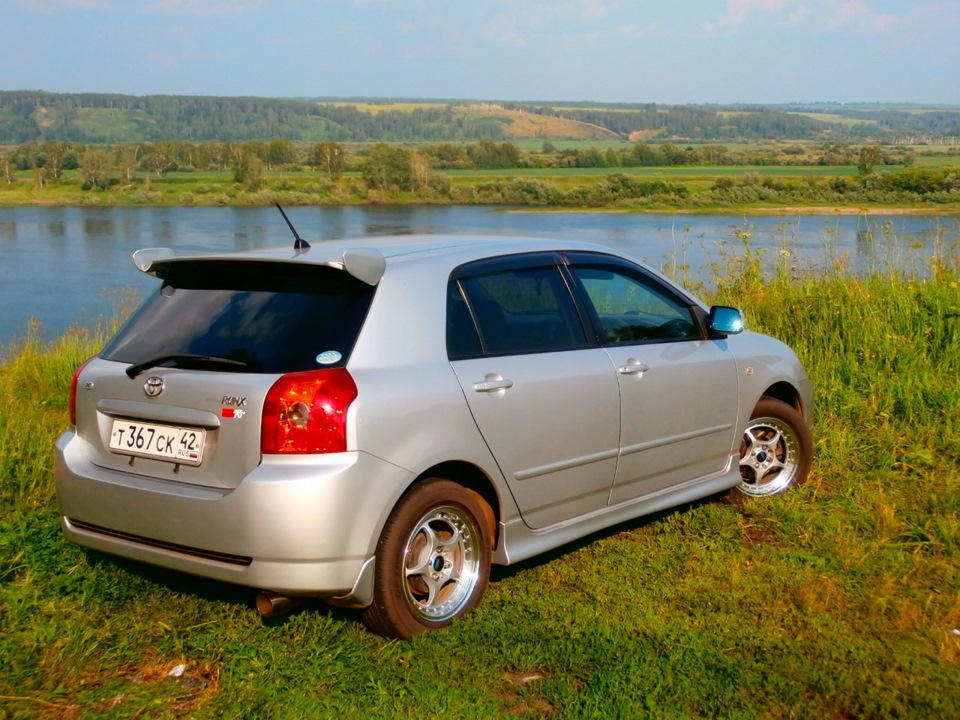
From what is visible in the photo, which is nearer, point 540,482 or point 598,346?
point 540,482

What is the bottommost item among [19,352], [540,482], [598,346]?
[19,352]

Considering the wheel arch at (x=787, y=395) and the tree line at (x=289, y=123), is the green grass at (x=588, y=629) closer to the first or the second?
the wheel arch at (x=787, y=395)

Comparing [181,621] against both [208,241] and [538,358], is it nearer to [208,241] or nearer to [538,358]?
[538,358]

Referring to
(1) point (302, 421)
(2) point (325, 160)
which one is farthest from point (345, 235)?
(2) point (325, 160)

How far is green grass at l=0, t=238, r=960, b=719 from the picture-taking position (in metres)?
3.39

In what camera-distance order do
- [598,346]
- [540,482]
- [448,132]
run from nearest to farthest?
[540,482]
[598,346]
[448,132]

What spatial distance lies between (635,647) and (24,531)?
9.45ft

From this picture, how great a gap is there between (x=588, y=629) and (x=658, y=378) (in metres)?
1.39

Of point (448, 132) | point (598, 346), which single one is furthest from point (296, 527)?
point (448, 132)

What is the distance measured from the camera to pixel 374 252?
3949 mm

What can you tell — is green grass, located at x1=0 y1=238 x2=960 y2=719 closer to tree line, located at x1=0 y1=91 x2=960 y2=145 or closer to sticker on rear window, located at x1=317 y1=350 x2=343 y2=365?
sticker on rear window, located at x1=317 y1=350 x2=343 y2=365

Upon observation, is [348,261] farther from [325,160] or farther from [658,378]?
[325,160]

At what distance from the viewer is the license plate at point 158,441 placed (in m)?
3.65

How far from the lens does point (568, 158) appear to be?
36.2 m
